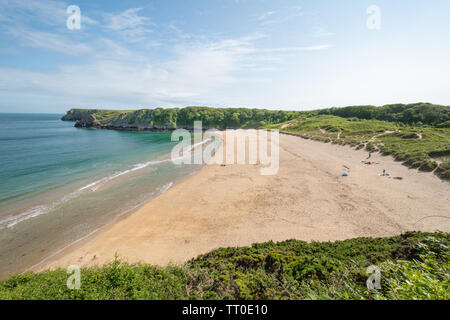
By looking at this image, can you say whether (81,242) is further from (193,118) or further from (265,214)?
(193,118)

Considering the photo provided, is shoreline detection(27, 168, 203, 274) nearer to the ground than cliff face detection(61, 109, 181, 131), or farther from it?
nearer to the ground

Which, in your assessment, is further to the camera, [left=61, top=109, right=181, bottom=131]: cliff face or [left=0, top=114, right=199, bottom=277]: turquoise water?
[left=61, top=109, right=181, bottom=131]: cliff face

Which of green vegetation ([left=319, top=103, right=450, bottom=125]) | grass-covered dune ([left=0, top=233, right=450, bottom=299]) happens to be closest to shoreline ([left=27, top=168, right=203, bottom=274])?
grass-covered dune ([left=0, top=233, right=450, bottom=299])

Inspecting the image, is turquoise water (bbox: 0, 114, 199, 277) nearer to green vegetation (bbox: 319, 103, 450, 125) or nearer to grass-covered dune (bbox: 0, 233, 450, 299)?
grass-covered dune (bbox: 0, 233, 450, 299)

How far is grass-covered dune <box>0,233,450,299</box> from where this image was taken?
416cm

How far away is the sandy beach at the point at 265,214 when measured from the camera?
32.1ft

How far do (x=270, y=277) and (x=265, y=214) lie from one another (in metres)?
7.54

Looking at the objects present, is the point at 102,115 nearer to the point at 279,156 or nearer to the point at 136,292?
the point at 279,156

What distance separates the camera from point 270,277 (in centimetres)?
500

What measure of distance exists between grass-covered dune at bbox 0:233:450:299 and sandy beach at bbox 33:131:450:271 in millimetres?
2878

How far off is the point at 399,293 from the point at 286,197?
1141 cm

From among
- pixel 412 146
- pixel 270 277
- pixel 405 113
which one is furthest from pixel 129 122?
pixel 405 113

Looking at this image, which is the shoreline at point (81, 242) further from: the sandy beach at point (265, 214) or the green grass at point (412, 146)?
the green grass at point (412, 146)
